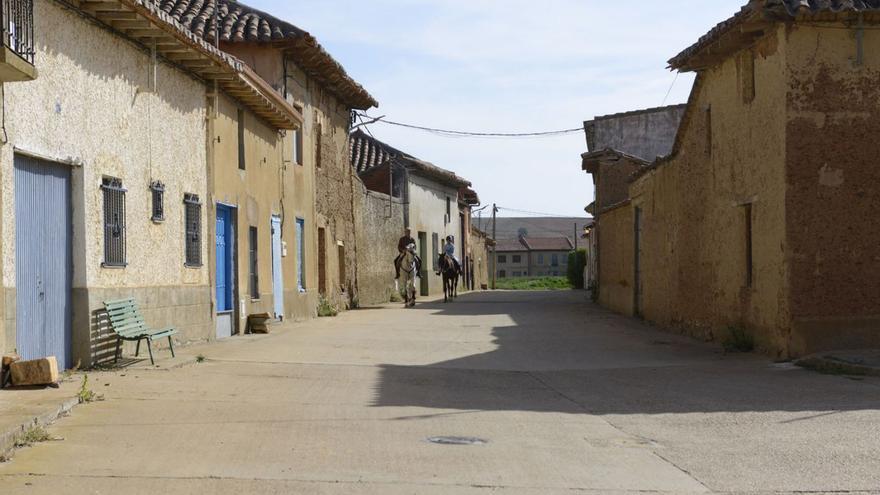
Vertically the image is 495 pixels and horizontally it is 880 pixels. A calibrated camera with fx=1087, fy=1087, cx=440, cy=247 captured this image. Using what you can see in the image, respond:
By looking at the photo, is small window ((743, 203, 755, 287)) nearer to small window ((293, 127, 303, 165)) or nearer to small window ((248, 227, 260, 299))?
small window ((248, 227, 260, 299))

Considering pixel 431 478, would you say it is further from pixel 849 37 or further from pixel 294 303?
pixel 294 303

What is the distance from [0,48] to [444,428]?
200 inches

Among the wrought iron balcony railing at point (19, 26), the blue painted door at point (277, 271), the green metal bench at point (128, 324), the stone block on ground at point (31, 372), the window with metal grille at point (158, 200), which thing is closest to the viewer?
the wrought iron balcony railing at point (19, 26)

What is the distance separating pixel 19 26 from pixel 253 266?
1069 cm

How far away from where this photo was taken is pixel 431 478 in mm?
7070

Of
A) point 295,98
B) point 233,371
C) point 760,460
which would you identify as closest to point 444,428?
point 760,460

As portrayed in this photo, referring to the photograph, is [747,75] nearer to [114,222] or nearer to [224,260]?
[114,222]

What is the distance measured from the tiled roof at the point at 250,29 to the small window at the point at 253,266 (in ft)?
16.9

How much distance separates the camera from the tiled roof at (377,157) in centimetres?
4112

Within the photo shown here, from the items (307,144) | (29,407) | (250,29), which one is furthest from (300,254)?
(29,407)

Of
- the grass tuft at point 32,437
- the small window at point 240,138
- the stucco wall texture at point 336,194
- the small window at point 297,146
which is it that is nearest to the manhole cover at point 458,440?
the grass tuft at point 32,437

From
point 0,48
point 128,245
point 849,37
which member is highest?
point 849,37

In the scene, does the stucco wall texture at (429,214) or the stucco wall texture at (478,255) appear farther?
the stucco wall texture at (478,255)

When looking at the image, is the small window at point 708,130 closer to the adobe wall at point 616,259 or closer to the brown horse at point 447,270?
the adobe wall at point 616,259
